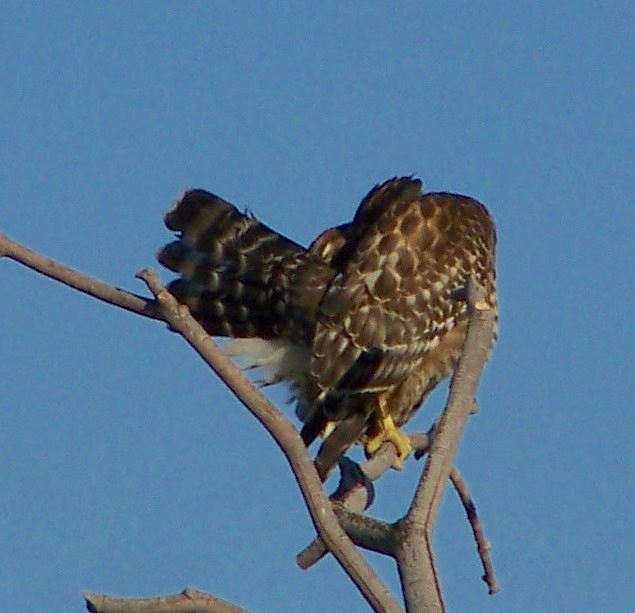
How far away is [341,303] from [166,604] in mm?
4048

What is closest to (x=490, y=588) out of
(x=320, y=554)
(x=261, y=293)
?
(x=320, y=554)

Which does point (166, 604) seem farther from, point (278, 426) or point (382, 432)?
point (382, 432)


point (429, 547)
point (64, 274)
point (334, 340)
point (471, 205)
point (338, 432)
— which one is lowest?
point (429, 547)

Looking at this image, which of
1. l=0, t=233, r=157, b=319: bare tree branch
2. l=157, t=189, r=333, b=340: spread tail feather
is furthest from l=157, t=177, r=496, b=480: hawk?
l=0, t=233, r=157, b=319: bare tree branch

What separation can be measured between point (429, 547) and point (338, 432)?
11.4 feet

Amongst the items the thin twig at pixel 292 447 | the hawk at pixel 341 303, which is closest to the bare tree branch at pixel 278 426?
the thin twig at pixel 292 447

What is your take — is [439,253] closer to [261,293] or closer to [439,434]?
[261,293]

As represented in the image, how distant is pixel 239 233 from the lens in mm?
7133

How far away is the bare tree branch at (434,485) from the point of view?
125 inches

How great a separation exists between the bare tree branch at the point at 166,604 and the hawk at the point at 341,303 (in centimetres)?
338

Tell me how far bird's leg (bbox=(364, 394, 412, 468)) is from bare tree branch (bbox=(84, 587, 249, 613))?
3.85 metres

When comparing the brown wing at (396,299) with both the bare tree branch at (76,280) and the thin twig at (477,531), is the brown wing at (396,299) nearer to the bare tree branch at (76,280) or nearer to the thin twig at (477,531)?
the thin twig at (477,531)

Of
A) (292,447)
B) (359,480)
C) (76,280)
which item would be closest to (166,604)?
(292,447)

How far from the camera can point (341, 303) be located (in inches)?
280
